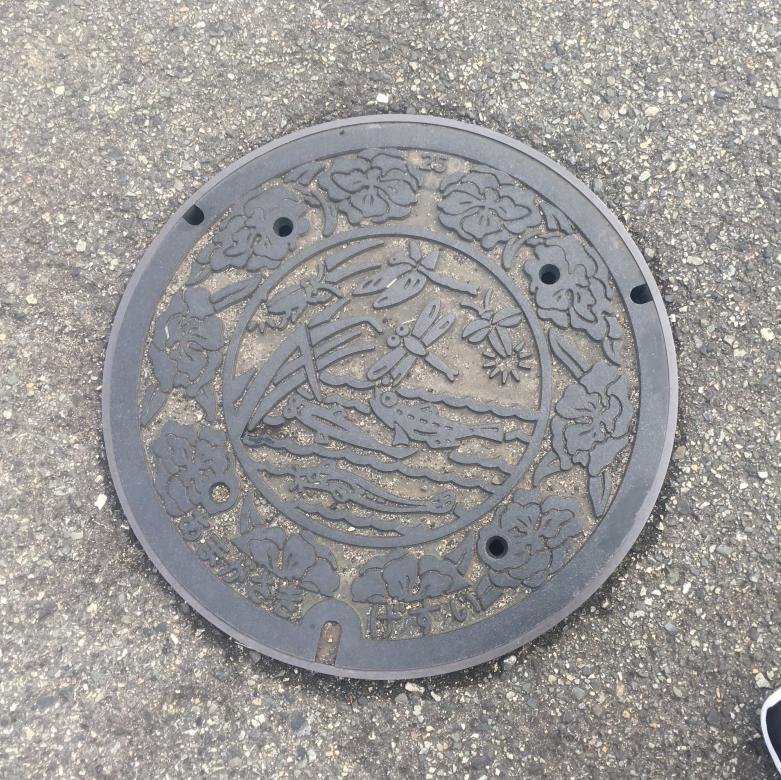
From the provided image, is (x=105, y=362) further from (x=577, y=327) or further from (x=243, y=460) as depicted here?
(x=577, y=327)

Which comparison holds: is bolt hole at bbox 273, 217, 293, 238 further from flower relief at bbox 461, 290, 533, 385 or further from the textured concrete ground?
flower relief at bbox 461, 290, 533, 385

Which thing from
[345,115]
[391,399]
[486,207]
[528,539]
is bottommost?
[528,539]

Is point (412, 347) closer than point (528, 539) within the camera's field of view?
No

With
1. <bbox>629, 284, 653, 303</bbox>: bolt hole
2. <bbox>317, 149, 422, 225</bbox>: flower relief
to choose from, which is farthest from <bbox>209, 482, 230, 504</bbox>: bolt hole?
<bbox>629, 284, 653, 303</bbox>: bolt hole

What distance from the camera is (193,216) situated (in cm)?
220

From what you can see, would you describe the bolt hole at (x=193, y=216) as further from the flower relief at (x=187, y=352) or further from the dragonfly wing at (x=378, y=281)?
the dragonfly wing at (x=378, y=281)

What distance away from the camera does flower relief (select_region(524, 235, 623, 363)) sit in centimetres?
203

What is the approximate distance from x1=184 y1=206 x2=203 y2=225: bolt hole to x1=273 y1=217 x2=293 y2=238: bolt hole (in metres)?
0.25

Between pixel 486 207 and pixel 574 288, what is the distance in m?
0.37

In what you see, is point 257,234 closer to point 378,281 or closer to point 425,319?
point 378,281

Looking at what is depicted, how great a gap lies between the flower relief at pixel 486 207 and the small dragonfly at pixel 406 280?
13 centimetres

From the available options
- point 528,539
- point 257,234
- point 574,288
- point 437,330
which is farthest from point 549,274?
point 257,234

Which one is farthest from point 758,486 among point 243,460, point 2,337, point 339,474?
point 2,337

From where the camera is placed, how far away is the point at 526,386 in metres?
2.01
